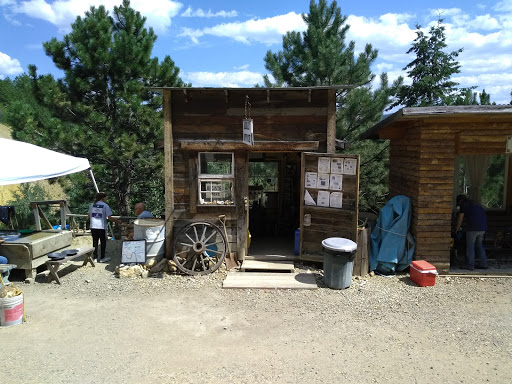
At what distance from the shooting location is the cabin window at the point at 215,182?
8.48 metres

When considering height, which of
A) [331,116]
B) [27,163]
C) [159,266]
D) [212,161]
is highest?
[331,116]

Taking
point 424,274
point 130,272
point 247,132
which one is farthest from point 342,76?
point 130,272

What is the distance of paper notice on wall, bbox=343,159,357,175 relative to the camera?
→ 8023 mm

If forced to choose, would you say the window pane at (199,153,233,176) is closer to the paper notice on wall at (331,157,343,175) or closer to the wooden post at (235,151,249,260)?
the wooden post at (235,151,249,260)

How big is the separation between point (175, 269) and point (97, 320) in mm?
2309

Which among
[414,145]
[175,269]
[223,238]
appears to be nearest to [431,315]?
[414,145]

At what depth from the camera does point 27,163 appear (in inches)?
301

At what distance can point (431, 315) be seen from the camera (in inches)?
244

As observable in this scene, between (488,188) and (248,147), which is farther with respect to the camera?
(488,188)

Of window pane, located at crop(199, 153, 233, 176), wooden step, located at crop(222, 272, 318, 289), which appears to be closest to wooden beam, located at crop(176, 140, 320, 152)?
window pane, located at crop(199, 153, 233, 176)

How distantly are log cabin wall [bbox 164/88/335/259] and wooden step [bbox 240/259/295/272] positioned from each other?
1.51 m

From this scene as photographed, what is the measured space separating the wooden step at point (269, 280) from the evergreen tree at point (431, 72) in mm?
13838

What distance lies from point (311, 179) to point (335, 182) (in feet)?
1.70

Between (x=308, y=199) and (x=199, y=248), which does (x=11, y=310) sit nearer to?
(x=199, y=248)
